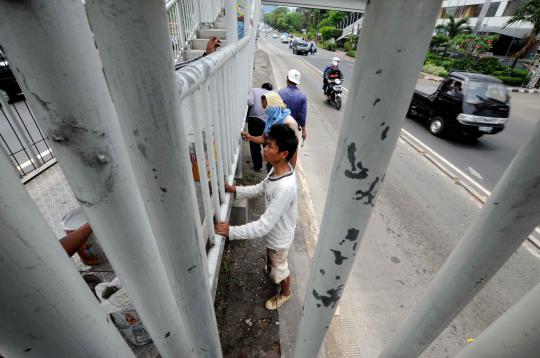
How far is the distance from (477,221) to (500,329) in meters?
0.23

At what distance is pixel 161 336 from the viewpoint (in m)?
0.92

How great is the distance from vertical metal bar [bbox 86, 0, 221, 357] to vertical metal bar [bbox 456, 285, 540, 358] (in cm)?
73

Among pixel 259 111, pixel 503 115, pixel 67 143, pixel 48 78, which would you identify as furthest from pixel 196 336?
pixel 503 115

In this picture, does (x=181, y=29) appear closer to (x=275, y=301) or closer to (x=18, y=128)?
(x=18, y=128)

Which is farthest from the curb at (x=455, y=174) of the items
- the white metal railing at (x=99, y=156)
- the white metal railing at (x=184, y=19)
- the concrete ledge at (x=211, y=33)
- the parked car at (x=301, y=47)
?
the parked car at (x=301, y=47)

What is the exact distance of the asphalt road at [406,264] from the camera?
7.70 feet

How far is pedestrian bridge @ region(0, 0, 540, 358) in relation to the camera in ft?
1.26

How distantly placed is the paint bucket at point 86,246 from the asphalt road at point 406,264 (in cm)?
185

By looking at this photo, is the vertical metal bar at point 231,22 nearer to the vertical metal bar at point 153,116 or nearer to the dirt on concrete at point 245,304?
the dirt on concrete at point 245,304

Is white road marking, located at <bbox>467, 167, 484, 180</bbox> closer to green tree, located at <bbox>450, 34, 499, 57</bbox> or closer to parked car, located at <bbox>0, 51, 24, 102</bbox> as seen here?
parked car, located at <bbox>0, 51, 24, 102</bbox>

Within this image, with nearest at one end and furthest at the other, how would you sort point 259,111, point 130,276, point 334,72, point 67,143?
point 67,143 < point 130,276 < point 259,111 < point 334,72

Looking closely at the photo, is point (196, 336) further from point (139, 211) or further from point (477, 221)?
point (477, 221)

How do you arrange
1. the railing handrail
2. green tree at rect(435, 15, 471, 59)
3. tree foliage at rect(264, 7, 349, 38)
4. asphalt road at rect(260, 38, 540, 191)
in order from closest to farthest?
the railing handrail → asphalt road at rect(260, 38, 540, 191) → green tree at rect(435, 15, 471, 59) → tree foliage at rect(264, 7, 349, 38)

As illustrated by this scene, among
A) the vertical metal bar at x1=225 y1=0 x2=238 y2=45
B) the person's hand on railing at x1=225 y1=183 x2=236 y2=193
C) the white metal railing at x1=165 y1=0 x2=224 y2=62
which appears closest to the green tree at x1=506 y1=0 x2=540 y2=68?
the white metal railing at x1=165 y1=0 x2=224 y2=62
